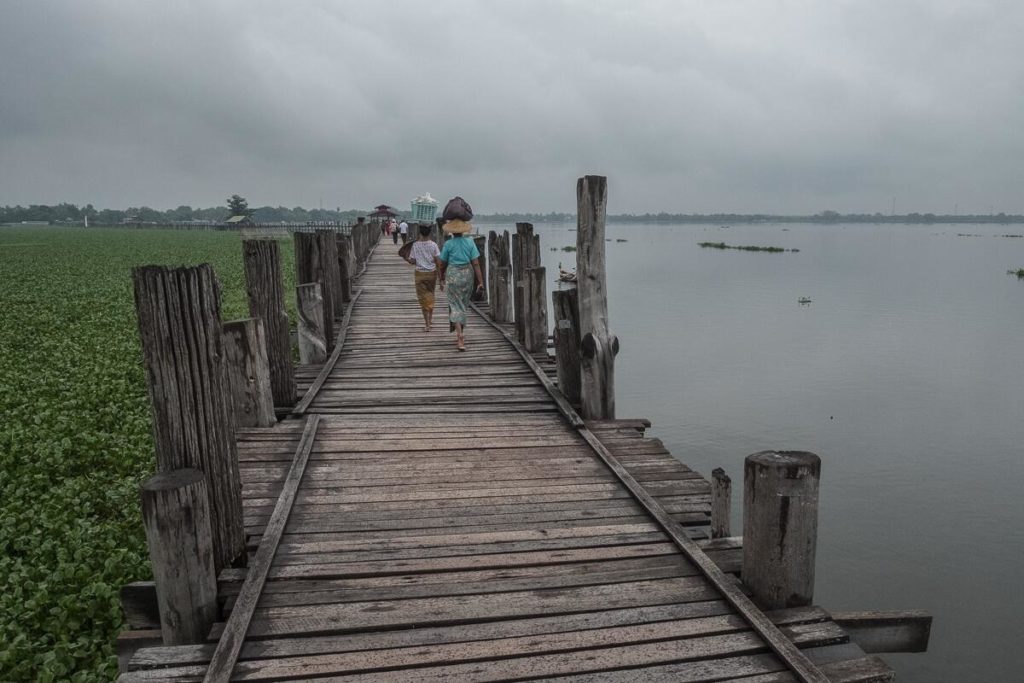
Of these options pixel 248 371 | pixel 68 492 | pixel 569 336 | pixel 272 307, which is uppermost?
pixel 272 307

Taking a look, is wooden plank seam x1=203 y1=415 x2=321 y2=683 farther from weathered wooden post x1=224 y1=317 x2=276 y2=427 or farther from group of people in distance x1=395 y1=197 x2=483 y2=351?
group of people in distance x1=395 y1=197 x2=483 y2=351

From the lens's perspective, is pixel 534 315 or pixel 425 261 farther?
pixel 425 261

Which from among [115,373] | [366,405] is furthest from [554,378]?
[115,373]

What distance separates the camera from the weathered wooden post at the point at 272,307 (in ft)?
21.5

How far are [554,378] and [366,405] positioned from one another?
2.28 m

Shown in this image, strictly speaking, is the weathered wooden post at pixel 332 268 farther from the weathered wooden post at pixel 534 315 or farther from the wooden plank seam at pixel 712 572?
the wooden plank seam at pixel 712 572

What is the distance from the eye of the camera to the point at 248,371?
576 centimetres

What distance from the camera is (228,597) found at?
3.35m

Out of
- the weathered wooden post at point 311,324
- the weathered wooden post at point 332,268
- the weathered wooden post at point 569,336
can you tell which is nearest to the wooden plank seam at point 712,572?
the weathered wooden post at point 569,336

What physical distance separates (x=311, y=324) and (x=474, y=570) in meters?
5.42

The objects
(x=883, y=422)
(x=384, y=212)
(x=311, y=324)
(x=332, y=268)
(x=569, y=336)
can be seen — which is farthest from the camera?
(x=384, y=212)

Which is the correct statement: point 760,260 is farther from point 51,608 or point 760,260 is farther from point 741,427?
point 51,608

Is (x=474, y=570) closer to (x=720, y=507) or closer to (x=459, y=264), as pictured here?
(x=720, y=507)

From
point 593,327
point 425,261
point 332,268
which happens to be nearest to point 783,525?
point 593,327
